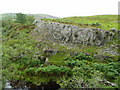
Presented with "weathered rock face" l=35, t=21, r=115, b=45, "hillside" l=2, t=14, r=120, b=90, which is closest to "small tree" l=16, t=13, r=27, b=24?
"hillside" l=2, t=14, r=120, b=90

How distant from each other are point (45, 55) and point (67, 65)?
5.91 m

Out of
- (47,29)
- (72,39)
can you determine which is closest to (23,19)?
(47,29)

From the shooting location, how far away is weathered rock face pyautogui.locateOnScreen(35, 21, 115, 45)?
28.7m

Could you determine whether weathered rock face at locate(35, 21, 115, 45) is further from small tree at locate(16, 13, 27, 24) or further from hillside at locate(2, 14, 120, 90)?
small tree at locate(16, 13, 27, 24)

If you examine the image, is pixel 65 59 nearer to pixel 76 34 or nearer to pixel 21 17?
pixel 76 34

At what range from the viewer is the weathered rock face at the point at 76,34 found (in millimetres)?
28703

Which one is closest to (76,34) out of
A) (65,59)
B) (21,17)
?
(65,59)

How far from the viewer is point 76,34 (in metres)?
31.1

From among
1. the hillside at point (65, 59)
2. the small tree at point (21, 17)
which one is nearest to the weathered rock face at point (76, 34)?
the hillside at point (65, 59)

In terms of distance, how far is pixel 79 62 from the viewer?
2206 cm

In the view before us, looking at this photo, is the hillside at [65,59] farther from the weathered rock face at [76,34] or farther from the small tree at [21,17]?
the small tree at [21,17]

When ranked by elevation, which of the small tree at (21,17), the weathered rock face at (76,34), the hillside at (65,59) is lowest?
the hillside at (65,59)

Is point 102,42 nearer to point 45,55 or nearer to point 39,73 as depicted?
point 45,55

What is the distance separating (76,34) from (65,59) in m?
8.55
